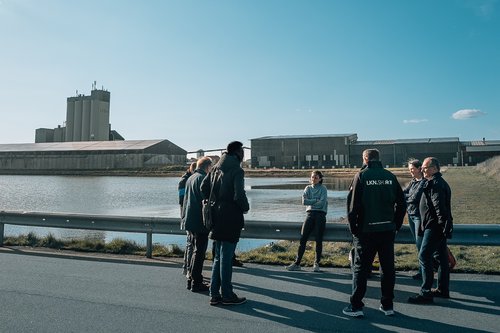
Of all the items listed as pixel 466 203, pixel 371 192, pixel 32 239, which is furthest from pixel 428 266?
pixel 466 203

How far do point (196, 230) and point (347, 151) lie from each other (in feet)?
276

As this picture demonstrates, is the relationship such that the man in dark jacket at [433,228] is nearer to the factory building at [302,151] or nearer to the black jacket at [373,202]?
the black jacket at [373,202]

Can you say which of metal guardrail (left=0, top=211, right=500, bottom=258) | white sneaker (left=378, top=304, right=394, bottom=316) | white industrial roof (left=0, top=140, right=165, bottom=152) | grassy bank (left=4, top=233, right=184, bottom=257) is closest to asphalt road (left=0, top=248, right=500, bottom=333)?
white sneaker (left=378, top=304, right=394, bottom=316)

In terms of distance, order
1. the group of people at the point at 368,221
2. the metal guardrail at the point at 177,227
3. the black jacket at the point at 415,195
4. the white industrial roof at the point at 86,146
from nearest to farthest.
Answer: the group of people at the point at 368,221 < the black jacket at the point at 415,195 < the metal guardrail at the point at 177,227 < the white industrial roof at the point at 86,146

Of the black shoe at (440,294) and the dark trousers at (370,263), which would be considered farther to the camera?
the black shoe at (440,294)

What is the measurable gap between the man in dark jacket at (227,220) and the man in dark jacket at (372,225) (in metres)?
1.41

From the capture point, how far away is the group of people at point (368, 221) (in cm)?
510

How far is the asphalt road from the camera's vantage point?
466cm

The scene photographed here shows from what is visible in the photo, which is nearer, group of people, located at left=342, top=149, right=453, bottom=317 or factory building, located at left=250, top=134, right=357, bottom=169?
group of people, located at left=342, top=149, right=453, bottom=317

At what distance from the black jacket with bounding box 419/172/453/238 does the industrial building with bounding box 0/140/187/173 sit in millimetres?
86073

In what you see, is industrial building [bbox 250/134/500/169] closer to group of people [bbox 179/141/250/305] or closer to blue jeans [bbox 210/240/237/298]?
group of people [bbox 179/141/250/305]

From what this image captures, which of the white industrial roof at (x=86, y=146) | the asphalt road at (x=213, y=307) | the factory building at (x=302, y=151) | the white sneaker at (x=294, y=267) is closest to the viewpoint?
the asphalt road at (x=213, y=307)

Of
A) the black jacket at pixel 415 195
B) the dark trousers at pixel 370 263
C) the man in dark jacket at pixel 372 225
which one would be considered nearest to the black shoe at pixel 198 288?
the man in dark jacket at pixel 372 225

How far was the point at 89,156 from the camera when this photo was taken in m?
90.7
